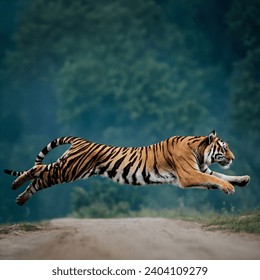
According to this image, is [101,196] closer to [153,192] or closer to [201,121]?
[153,192]

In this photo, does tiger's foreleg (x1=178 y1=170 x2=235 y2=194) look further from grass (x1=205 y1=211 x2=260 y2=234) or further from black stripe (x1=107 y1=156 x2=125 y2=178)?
black stripe (x1=107 y1=156 x2=125 y2=178)

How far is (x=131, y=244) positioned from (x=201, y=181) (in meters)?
0.84

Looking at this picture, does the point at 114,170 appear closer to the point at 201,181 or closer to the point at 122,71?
the point at 201,181

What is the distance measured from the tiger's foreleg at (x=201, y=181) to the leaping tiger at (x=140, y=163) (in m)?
0.05

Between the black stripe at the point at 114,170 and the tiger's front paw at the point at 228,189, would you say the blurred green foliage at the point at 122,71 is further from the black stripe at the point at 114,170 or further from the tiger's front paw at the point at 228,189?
the tiger's front paw at the point at 228,189

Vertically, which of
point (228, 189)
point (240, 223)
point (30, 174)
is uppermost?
point (30, 174)

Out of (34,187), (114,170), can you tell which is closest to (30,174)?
(34,187)

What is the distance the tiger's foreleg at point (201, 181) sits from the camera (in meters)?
4.89

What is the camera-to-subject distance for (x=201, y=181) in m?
5.04

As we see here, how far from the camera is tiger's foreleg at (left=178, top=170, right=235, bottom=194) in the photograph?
4895mm

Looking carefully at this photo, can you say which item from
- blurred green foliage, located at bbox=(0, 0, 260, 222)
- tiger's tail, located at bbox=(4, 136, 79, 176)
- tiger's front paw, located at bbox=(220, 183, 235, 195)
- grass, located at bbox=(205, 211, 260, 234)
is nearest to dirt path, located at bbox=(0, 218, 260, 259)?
grass, located at bbox=(205, 211, 260, 234)

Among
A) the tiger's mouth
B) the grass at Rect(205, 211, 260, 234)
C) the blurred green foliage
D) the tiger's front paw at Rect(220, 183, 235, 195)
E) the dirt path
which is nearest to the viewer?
the dirt path

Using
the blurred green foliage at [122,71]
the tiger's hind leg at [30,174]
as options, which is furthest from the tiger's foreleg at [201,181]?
the blurred green foliage at [122,71]

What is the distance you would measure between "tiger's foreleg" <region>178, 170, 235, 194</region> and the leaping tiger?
0.05 metres
